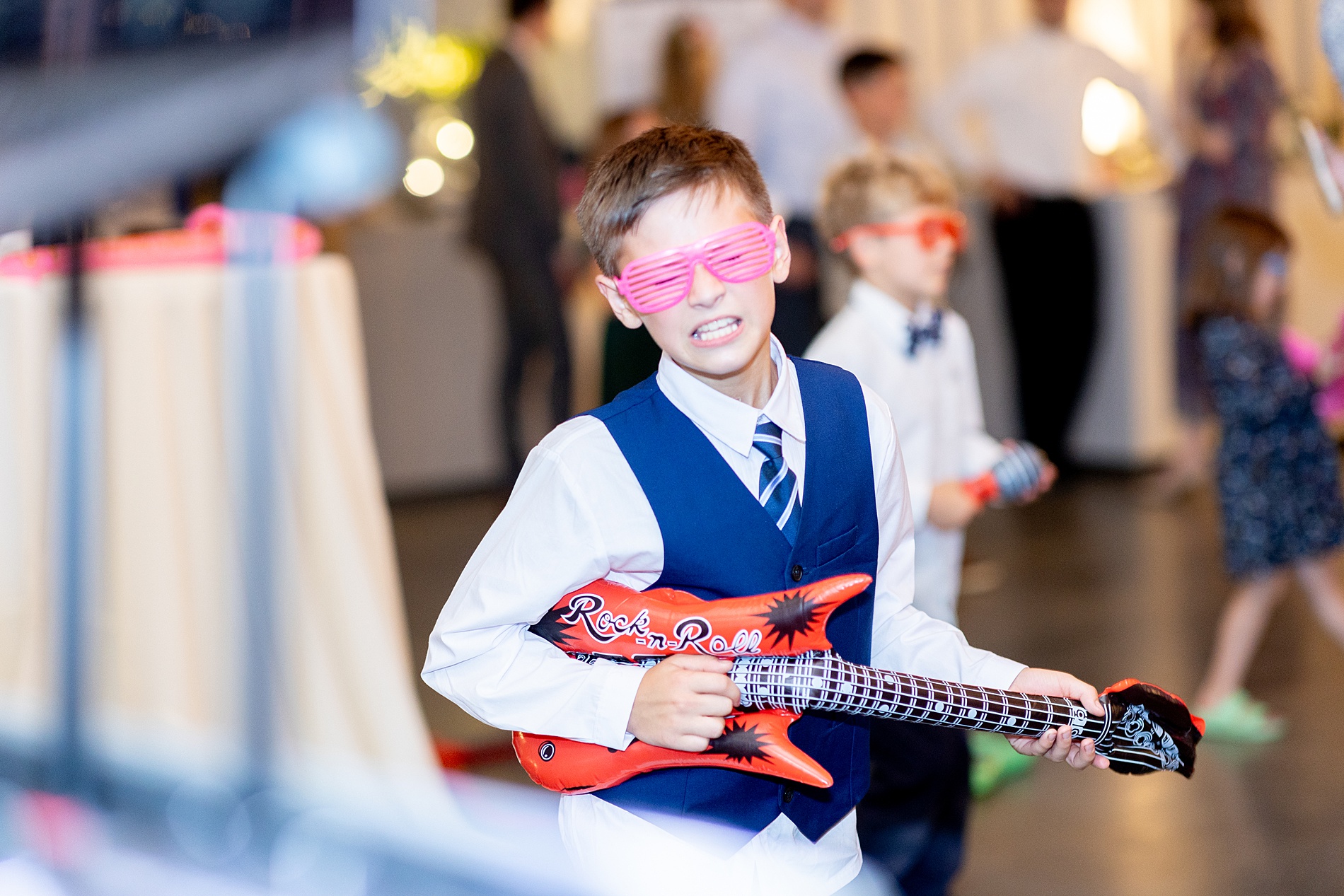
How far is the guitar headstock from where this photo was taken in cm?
126

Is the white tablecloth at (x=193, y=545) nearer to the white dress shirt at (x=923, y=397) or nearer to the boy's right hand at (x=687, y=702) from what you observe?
the white dress shirt at (x=923, y=397)

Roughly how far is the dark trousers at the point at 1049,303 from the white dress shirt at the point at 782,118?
1496 millimetres

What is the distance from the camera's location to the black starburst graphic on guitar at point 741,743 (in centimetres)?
119

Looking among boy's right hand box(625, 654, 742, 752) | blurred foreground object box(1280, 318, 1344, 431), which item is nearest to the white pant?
boy's right hand box(625, 654, 742, 752)

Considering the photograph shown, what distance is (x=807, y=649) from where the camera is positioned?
1.23 metres

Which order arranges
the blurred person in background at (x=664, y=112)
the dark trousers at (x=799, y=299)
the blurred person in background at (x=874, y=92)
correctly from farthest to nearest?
the blurred person in background at (x=874, y=92)
the dark trousers at (x=799, y=299)
the blurred person in background at (x=664, y=112)

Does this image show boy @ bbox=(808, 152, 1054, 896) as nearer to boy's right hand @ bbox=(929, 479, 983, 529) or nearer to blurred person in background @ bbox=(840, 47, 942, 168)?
boy's right hand @ bbox=(929, 479, 983, 529)

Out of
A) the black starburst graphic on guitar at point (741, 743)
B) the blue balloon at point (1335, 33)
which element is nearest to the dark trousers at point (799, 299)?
the blue balloon at point (1335, 33)

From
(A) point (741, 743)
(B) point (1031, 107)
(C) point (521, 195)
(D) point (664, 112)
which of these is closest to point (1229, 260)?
(D) point (664, 112)

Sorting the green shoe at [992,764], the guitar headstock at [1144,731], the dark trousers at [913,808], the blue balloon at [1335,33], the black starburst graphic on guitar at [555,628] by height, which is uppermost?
the blue balloon at [1335,33]

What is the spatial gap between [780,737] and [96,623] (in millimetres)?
1383

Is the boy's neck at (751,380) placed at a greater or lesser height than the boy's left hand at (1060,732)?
greater

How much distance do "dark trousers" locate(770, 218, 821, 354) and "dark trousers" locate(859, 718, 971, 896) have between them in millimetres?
1447

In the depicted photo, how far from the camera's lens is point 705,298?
1.20 metres
